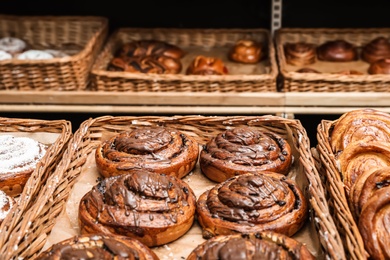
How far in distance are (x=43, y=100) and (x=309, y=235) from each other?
89.3 inches

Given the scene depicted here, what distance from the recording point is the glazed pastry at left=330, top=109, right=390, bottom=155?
2.41 meters

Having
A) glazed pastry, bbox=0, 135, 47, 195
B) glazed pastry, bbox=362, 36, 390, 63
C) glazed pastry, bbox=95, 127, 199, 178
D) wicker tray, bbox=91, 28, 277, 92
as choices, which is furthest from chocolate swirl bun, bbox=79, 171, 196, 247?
glazed pastry, bbox=362, 36, 390, 63

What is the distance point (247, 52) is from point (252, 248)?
2570mm

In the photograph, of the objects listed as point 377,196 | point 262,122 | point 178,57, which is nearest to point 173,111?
point 178,57

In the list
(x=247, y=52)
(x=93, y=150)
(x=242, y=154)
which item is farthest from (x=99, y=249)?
(x=247, y=52)

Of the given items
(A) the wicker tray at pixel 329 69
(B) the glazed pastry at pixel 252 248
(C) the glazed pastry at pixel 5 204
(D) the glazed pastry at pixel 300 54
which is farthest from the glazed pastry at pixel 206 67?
(B) the glazed pastry at pixel 252 248

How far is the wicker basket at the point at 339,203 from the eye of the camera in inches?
69.5

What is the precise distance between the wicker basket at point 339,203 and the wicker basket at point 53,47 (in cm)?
193

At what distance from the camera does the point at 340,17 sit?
181 inches

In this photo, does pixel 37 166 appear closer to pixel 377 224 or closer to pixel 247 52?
pixel 377 224

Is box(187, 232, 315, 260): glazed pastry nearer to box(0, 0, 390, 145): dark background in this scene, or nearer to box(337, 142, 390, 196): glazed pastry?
box(337, 142, 390, 196): glazed pastry

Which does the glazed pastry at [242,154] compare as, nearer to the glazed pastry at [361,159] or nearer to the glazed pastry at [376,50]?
the glazed pastry at [361,159]

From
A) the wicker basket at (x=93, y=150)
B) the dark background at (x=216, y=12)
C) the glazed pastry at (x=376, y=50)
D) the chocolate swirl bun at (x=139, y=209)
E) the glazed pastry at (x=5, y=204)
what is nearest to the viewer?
the wicker basket at (x=93, y=150)

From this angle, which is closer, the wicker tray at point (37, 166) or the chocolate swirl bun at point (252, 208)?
the wicker tray at point (37, 166)
